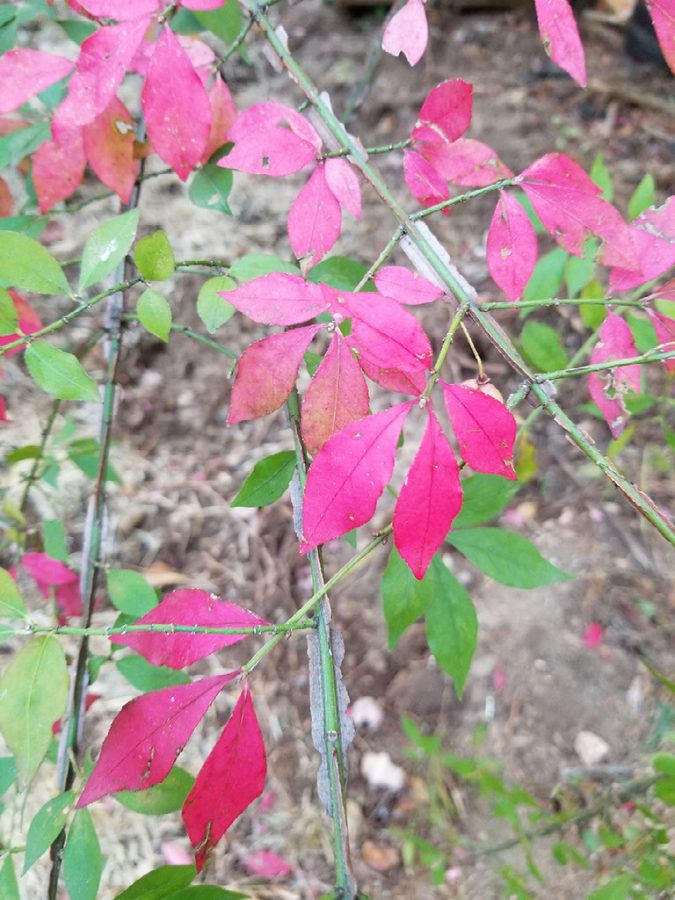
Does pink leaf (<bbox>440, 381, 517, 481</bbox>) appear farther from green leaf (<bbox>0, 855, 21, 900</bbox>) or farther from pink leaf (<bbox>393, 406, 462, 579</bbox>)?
green leaf (<bbox>0, 855, 21, 900</bbox>)

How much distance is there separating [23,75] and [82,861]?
74 cm

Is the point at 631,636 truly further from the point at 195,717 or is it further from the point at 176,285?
the point at 176,285

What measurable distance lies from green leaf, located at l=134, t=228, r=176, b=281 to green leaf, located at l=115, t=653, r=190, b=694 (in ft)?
1.44

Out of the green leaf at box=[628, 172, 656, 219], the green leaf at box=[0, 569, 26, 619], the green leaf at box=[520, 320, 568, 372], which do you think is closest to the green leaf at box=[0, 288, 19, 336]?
the green leaf at box=[0, 569, 26, 619]

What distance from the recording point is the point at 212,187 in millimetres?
807

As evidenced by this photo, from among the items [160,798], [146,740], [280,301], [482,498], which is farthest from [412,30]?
[160,798]

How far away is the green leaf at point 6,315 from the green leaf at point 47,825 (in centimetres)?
41

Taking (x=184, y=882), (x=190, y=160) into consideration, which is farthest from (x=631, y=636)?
(x=190, y=160)

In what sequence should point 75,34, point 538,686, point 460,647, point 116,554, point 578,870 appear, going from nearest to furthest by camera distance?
point 460,647, point 75,34, point 578,870, point 538,686, point 116,554

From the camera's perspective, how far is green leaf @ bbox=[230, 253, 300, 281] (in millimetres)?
673

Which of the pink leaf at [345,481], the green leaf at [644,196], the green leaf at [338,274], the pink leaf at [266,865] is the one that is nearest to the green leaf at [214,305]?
the green leaf at [338,274]

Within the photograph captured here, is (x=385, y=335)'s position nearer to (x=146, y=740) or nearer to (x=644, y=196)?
(x=146, y=740)

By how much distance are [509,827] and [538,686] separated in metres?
0.30

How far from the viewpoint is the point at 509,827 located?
1427mm
